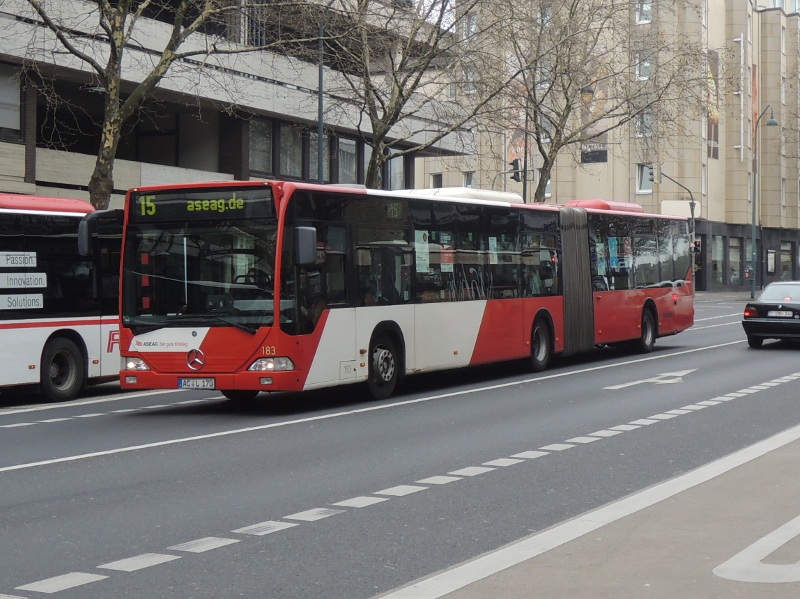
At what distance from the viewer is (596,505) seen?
8.75 meters

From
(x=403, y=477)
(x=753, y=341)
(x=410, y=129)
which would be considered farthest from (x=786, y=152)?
(x=403, y=477)

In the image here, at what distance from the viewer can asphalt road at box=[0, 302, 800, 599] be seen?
6.88 metres

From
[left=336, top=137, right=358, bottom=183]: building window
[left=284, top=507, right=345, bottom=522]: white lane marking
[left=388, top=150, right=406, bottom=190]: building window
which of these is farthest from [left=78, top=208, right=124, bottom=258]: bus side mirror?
[left=388, top=150, right=406, bottom=190]: building window

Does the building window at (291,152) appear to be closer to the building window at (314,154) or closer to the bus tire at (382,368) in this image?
the building window at (314,154)

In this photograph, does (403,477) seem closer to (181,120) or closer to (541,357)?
(541,357)

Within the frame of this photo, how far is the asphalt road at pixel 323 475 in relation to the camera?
6883 millimetres

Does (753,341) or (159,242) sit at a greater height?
(159,242)

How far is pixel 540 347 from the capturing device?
2197 cm

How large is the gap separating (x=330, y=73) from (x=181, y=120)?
A: 4915 mm

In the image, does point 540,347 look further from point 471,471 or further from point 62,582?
point 62,582

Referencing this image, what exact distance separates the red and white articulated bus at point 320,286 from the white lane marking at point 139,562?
7.81m

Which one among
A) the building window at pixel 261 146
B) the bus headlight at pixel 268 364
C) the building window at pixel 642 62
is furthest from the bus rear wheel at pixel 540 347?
the building window at pixel 642 62

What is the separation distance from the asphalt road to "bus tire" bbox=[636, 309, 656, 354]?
6834 millimetres

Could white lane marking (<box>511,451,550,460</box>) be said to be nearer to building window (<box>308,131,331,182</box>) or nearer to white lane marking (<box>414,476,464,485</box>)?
white lane marking (<box>414,476,464,485</box>)
